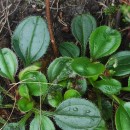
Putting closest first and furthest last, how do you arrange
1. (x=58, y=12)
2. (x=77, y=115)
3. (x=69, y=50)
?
(x=77, y=115) < (x=69, y=50) < (x=58, y=12)

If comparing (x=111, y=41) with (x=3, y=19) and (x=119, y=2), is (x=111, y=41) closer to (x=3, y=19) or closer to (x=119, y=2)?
(x=119, y=2)

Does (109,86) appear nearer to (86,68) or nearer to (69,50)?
(86,68)

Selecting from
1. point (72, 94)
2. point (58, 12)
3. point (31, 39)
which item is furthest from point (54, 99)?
point (58, 12)

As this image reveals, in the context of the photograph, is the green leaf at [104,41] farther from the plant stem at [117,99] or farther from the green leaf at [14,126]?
the green leaf at [14,126]

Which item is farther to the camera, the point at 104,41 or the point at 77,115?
the point at 104,41

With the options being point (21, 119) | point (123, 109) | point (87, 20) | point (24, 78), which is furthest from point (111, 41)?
point (21, 119)

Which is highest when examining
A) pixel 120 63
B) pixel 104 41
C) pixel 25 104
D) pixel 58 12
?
pixel 58 12

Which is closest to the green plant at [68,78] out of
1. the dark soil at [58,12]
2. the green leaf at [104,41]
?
the green leaf at [104,41]
